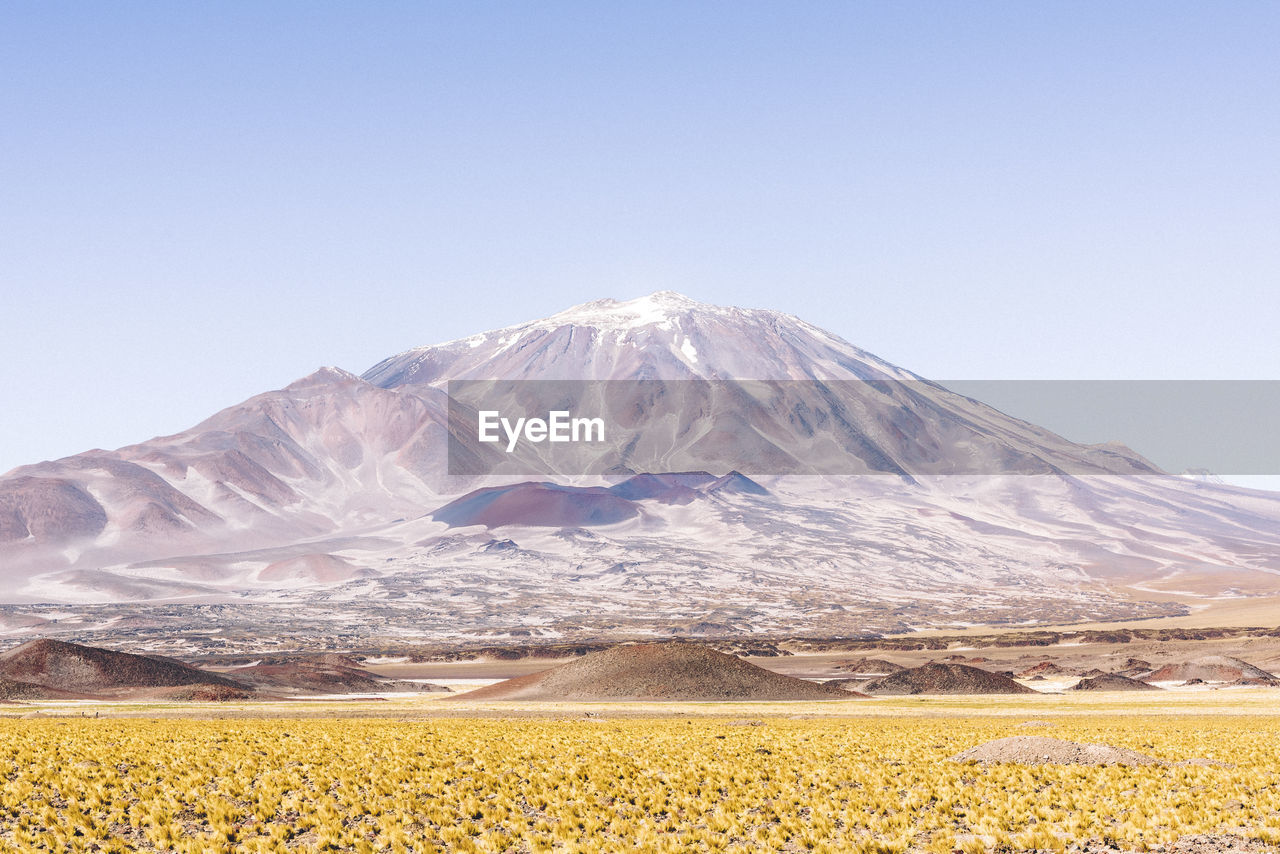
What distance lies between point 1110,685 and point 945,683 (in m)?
16.5

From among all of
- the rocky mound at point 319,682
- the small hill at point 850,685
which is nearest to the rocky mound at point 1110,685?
the small hill at point 850,685

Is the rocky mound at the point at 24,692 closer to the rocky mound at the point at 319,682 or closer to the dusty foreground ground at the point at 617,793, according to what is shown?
the rocky mound at the point at 319,682

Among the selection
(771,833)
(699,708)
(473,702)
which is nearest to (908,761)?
(771,833)

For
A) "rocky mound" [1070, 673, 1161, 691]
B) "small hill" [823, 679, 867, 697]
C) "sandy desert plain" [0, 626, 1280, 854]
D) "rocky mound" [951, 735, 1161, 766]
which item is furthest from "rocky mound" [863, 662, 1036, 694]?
"rocky mound" [951, 735, 1161, 766]

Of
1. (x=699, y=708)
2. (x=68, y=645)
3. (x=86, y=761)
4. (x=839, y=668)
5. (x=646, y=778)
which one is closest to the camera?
(x=646, y=778)

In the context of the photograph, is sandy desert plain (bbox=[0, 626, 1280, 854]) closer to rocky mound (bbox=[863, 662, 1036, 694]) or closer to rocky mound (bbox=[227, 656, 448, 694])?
rocky mound (bbox=[863, 662, 1036, 694])

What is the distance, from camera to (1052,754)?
90.8 feet

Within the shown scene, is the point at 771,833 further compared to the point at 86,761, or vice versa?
the point at 86,761

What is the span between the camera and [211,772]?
26.6 meters

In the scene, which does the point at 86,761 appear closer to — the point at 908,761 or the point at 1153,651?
the point at 908,761

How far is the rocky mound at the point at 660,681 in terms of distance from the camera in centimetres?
7762

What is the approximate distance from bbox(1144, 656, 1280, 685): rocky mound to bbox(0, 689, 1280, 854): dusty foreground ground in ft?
229

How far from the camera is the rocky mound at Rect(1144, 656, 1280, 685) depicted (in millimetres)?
99188

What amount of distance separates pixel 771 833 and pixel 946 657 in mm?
127914
